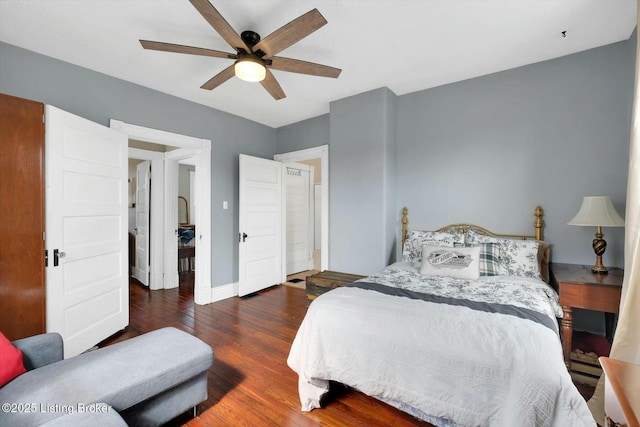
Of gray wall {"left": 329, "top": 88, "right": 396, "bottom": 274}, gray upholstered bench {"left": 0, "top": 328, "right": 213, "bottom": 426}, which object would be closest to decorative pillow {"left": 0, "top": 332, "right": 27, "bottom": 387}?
gray upholstered bench {"left": 0, "top": 328, "right": 213, "bottom": 426}

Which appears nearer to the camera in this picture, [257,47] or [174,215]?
[257,47]

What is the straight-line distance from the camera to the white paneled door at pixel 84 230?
7.26 ft

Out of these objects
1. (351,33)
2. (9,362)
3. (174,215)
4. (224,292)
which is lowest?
(224,292)

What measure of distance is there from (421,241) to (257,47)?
242 cm

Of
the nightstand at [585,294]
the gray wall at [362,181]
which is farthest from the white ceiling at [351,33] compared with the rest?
the nightstand at [585,294]

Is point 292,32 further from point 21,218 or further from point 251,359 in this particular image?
point 251,359

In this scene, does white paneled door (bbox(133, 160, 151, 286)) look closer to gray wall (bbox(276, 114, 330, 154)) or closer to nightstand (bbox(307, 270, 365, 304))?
gray wall (bbox(276, 114, 330, 154))

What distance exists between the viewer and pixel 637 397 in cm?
77

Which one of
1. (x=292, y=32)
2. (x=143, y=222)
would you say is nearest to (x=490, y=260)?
(x=292, y=32)

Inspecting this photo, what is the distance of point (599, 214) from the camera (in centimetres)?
215

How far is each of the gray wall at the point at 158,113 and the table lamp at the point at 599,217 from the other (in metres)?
3.98

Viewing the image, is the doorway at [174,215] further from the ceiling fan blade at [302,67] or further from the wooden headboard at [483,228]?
the wooden headboard at [483,228]

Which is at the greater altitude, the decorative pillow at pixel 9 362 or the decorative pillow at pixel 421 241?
the decorative pillow at pixel 421 241

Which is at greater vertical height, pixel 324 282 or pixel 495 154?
pixel 495 154
